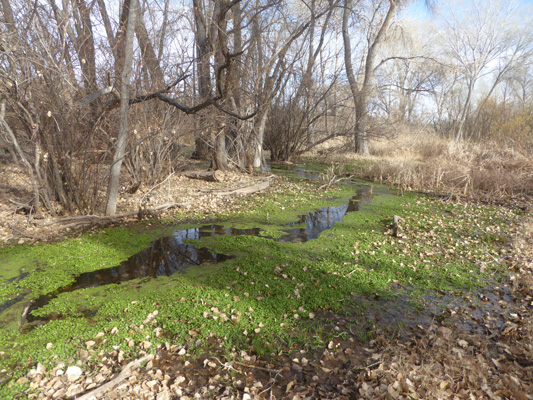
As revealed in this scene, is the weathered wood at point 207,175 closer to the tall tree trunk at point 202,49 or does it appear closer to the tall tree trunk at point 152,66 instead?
the tall tree trunk at point 202,49

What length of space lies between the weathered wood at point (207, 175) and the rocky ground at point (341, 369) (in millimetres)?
7448

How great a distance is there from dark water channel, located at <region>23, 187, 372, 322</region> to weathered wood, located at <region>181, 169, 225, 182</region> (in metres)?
4.03

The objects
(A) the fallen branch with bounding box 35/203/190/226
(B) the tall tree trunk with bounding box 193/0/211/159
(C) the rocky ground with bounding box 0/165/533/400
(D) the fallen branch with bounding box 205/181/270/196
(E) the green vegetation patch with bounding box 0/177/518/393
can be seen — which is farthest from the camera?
(B) the tall tree trunk with bounding box 193/0/211/159

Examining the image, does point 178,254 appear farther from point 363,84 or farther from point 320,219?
point 363,84

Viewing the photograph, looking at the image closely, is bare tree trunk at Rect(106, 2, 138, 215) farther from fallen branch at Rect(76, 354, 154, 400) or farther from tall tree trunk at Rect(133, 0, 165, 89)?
fallen branch at Rect(76, 354, 154, 400)

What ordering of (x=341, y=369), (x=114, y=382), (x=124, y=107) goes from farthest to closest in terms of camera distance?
(x=124, y=107) → (x=341, y=369) → (x=114, y=382)

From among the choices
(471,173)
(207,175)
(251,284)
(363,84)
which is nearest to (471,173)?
(471,173)

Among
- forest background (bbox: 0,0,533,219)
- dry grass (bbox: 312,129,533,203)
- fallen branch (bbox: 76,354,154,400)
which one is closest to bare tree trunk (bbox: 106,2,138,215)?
forest background (bbox: 0,0,533,219)

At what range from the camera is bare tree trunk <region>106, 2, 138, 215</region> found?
5.84 m

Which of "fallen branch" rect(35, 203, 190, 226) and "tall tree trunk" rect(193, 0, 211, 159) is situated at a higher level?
"tall tree trunk" rect(193, 0, 211, 159)

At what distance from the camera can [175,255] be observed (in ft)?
18.1

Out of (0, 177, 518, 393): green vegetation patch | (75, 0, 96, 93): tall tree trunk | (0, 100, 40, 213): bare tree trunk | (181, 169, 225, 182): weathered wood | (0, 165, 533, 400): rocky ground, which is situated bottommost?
(0, 165, 533, 400): rocky ground

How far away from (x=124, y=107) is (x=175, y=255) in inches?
118

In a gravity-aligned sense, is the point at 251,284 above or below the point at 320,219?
below
